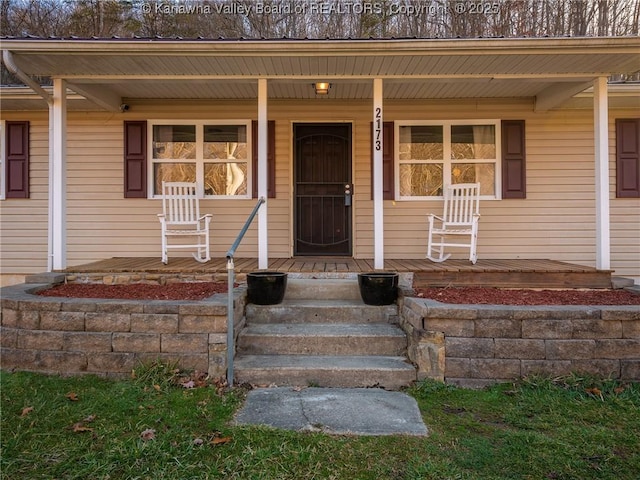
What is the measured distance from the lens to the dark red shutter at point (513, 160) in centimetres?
570

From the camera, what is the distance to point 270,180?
570cm

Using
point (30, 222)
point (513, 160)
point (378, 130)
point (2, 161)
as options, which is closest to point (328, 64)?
point (378, 130)

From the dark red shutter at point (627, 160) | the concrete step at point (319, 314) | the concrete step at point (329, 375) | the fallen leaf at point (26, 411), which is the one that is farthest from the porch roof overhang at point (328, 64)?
the fallen leaf at point (26, 411)

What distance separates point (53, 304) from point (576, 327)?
Answer: 383 cm

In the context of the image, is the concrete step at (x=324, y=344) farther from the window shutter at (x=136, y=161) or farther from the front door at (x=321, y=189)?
the window shutter at (x=136, y=161)

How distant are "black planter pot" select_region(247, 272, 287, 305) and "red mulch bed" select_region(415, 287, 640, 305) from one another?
1.24 metres

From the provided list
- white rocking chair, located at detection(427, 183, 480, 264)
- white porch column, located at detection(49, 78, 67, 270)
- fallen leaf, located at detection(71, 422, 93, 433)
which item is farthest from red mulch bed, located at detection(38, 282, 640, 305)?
fallen leaf, located at detection(71, 422, 93, 433)

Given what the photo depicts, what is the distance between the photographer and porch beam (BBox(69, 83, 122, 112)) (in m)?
4.91

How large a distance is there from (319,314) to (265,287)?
0.53 metres

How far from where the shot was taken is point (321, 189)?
230 inches

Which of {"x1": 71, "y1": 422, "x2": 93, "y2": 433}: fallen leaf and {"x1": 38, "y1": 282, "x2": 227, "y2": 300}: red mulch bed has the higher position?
{"x1": 38, "y1": 282, "x2": 227, "y2": 300}: red mulch bed

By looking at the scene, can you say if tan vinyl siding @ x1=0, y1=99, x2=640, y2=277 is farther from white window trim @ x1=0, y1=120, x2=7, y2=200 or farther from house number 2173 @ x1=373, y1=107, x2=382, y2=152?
house number 2173 @ x1=373, y1=107, x2=382, y2=152

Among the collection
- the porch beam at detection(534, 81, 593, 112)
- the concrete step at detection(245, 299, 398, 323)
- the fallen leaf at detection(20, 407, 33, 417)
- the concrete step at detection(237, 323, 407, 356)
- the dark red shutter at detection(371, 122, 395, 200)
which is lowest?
the fallen leaf at detection(20, 407, 33, 417)

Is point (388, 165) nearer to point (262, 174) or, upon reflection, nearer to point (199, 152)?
point (262, 174)
